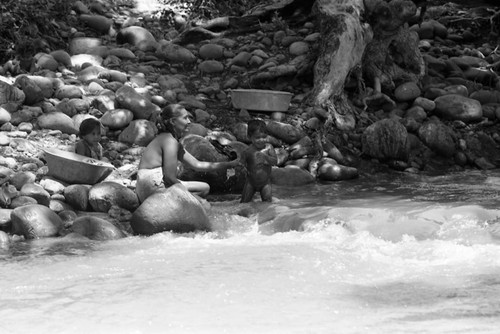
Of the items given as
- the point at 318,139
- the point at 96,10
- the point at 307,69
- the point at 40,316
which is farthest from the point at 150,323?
the point at 96,10

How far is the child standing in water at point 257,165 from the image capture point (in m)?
7.38

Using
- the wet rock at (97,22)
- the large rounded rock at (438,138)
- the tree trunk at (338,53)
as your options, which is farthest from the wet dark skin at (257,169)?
the wet rock at (97,22)

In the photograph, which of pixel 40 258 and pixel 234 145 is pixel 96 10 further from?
pixel 40 258

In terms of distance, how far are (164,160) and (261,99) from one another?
2.97 m

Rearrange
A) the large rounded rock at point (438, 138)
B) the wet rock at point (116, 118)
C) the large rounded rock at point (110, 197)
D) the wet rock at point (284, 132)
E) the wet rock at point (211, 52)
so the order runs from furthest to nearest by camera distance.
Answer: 1. the wet rock at point (211, 52)
2. the large rounded rock at point (438, 138)
3. the wet rock at point (284, 132)
4. the wet rock at point (116, 118)
5. the large rounded rock at point (110, 197)

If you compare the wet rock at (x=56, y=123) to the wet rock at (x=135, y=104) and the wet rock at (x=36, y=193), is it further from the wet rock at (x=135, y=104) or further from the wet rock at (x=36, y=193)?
the wet rock at (x=36, y=193)

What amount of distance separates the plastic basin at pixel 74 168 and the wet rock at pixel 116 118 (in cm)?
144

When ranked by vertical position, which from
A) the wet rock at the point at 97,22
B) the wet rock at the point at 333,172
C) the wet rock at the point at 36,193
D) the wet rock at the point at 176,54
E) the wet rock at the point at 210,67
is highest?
the wet rock at the point at 97,22

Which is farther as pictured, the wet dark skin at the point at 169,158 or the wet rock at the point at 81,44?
the wet rock at the point at 81,44

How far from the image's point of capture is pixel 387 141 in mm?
9281

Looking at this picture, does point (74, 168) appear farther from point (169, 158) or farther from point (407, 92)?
point (407, 92)

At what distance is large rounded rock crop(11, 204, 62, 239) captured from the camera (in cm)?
611

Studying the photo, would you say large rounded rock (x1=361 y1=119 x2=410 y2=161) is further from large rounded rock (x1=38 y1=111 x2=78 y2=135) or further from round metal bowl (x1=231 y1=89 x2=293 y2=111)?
large rounded rock (x1=38 y1=111 x2=78 y2=135)

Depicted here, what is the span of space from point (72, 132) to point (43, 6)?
3.40 metres
